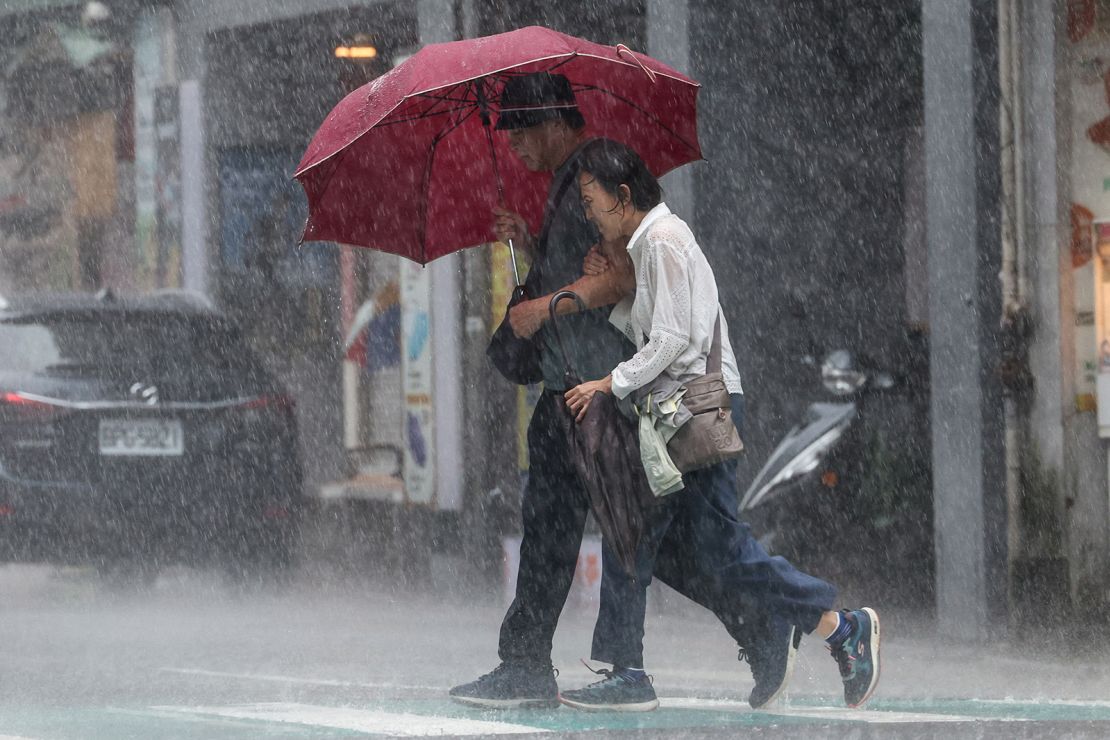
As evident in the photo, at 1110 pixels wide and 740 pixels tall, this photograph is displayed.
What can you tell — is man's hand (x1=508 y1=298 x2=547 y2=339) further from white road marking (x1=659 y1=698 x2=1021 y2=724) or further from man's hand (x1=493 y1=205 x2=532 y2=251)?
white road marking (x1=659 y1=698 x2=1021 y2=724)

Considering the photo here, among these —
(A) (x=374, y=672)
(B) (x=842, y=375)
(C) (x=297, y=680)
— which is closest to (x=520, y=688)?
(C) (x=297, y=680)

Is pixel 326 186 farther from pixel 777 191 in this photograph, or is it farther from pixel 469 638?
pixel 777 191

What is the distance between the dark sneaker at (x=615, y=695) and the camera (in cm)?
610

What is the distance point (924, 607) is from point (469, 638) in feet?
8.11

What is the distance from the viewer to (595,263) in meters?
5.89

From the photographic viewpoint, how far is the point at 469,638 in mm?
9492

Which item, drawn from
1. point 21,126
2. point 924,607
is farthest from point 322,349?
point 924,607

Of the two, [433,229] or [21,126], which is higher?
[21,126]

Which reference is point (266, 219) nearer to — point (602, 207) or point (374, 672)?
point (374, 672)

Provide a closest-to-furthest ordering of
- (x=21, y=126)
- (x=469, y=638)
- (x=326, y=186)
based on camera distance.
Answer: (x=326, y=186), (x=469, y=638), (x=21, y=126)

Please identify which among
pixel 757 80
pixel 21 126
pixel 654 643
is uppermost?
pixel 21 126

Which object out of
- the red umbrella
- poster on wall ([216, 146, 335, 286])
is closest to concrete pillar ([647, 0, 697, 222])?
the red umbrella

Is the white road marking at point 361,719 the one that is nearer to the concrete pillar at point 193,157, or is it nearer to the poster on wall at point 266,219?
the poster on wall at point 266,219

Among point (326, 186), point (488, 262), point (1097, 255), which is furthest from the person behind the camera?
point (488, 262)
